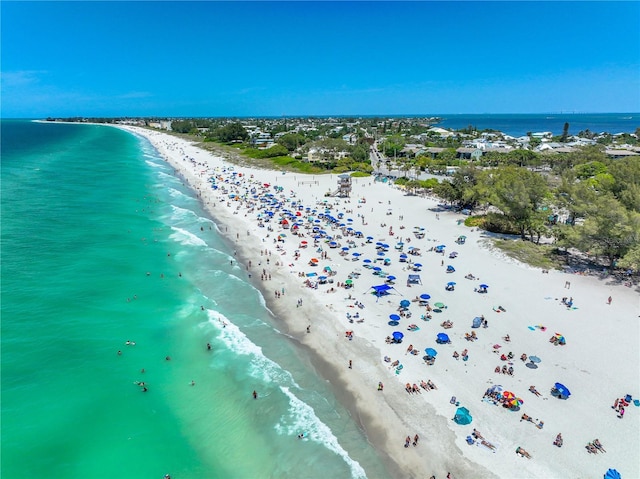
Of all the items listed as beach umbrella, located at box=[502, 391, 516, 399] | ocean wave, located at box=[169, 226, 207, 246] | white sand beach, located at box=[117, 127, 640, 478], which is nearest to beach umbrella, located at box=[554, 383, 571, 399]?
white sand beach, located at box=[117, 127, 640, 478]

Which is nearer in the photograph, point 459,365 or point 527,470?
point 527,470

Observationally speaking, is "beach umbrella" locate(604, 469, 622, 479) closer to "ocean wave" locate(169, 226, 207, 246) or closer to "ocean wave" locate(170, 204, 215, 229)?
"ocean wave" locate(169, 226, 207, 246)

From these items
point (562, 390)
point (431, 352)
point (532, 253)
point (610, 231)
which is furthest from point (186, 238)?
point (610, 231)

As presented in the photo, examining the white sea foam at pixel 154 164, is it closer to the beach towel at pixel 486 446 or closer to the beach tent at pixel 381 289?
the beach tent at pixel 381 289

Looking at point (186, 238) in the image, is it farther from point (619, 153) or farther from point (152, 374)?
point (619, 153)

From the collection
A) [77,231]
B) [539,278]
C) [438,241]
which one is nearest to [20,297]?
[77,231]

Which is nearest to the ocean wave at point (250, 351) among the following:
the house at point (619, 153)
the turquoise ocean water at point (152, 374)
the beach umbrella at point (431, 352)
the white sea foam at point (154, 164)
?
the turquoise ocean water at point (152, 374)

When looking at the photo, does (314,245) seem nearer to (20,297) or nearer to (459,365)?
(459,365)
